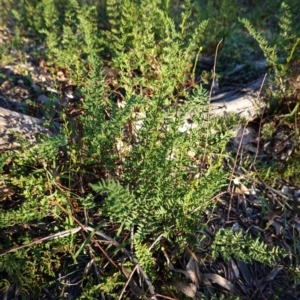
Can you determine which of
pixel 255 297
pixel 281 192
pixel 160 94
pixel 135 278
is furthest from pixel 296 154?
pixel 135 278

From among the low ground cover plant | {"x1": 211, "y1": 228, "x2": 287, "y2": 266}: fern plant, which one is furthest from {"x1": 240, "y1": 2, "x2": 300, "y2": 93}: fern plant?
{"x1": 211, "y1": 228, "x2": 287, "y2": 266}: fern plant

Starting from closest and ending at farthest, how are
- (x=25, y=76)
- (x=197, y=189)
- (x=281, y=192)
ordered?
(x=197, y=189) → (x=281, y=192) → (x=25, y=76)

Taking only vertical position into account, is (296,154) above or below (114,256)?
above

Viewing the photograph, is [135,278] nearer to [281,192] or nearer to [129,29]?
[281,192]

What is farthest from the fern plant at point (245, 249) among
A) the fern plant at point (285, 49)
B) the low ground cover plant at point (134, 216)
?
the fern plant at point (285, 49)

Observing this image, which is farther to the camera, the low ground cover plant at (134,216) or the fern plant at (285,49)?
the fern plant at (285,49)

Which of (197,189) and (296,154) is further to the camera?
(296,154)

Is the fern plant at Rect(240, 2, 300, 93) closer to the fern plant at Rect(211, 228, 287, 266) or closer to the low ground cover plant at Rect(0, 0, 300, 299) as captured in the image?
the low ground cover plant at Rect(0, 0, 300, 299)

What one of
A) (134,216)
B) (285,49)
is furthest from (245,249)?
(285,49)

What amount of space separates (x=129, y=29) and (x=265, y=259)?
209 cm

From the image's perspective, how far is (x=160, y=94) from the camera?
1955 mm

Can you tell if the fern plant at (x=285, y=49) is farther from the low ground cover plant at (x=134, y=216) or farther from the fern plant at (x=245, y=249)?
the fern plant at (x=245, y=249)

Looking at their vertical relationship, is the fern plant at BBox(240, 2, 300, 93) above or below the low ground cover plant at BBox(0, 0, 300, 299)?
above

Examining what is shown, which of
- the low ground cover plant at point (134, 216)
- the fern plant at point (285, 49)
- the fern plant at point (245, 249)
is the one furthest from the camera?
the fern plant at point (285, 49)
